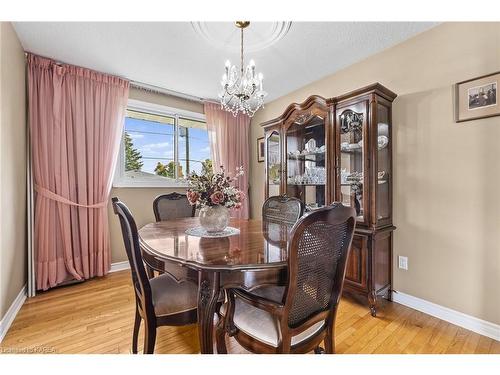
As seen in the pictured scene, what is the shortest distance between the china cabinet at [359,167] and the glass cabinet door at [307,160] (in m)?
0.01

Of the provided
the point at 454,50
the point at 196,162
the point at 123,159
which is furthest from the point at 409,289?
the point at 123,159

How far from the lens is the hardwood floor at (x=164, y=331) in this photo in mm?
1533

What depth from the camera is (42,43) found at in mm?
2105

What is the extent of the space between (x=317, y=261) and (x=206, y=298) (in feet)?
1.72

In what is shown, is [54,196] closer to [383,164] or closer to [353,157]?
[353,157]

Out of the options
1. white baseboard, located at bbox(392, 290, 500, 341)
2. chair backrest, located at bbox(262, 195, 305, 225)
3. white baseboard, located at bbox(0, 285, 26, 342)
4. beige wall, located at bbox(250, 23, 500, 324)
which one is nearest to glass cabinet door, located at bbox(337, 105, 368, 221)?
beige wall, located at bbox(250, 23, 500, 324)

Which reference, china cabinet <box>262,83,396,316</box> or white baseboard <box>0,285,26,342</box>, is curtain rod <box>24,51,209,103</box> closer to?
china cabinet <box>262,83,396,316</box>

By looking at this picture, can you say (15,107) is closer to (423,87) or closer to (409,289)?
(423,87)

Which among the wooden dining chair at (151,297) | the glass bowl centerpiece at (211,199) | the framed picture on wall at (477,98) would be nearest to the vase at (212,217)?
the glass bowl centerpiece at (211,199)

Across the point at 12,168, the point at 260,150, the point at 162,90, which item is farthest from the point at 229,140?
the point at 12,168

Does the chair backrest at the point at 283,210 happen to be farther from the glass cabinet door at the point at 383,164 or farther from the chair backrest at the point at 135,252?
the chair backrest at the point at 135,252

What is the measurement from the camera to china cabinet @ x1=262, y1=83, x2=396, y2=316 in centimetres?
197

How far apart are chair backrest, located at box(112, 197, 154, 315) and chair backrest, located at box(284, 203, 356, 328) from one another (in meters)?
0.75

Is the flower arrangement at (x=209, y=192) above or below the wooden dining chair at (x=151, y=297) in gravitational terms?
above
